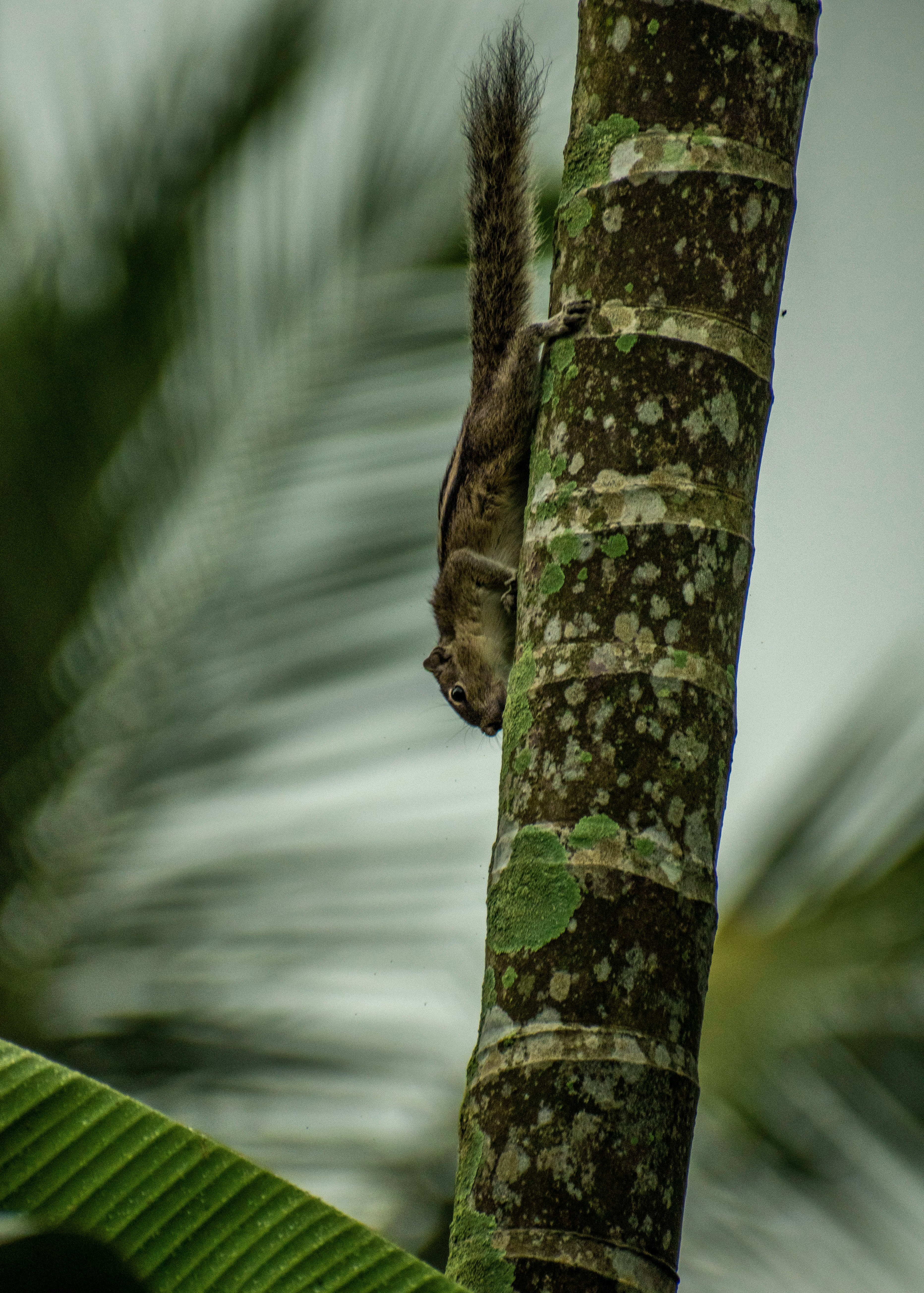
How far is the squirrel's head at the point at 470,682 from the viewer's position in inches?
200

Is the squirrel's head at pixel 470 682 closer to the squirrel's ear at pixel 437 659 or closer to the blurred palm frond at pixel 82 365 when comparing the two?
the squirrel's ear at pixel 437 659

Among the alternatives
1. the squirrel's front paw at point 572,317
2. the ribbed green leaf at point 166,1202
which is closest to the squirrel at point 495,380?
the squirrel's front paw at point 572,317

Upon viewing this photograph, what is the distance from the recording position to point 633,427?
2.38m

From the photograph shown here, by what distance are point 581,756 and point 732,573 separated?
412 millimetres

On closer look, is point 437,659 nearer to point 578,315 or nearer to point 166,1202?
point 578,315

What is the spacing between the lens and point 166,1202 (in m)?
1.50

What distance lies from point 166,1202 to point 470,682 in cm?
379

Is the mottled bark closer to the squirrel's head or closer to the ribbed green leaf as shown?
the ribbed green leaf

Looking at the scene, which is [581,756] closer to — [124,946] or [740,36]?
[740,36]

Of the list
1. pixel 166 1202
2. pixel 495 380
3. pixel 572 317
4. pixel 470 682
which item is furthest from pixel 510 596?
pixel 166 1202

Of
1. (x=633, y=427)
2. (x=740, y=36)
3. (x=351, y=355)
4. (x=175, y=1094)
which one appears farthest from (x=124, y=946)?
(x=740, y=36)

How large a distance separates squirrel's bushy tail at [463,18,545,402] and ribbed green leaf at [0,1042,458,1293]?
10.5 ft

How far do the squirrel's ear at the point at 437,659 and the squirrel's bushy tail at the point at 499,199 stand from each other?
3.70 ft

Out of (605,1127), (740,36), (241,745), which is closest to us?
(605,1127)
